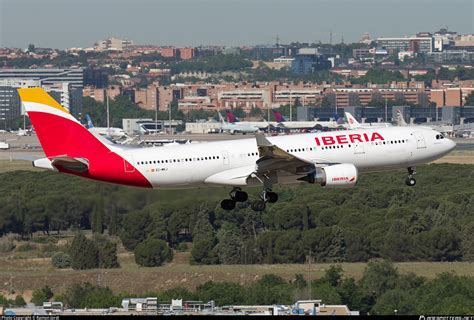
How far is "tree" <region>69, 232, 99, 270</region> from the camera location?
14000 centimetres

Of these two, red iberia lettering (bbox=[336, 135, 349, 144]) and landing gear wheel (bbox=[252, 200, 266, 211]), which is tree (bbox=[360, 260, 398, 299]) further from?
landing gear wheel (bbox=[252, 200, 266, 211])

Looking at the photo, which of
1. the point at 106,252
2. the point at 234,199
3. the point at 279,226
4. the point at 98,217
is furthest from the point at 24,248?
the point at 234,199

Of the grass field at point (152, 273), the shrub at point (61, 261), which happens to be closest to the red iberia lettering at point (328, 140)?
the grass field at point (152, 273)

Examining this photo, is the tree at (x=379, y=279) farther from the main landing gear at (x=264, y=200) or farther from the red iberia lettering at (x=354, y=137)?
the main landing gear at (x=264, y=200)

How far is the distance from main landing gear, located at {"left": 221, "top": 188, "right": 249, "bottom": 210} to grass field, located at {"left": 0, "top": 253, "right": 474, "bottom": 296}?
139 ft

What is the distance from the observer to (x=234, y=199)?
3745 inches

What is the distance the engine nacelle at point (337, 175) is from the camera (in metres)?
92.9

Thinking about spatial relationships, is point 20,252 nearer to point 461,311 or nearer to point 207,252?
point 207,252

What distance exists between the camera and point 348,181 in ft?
306

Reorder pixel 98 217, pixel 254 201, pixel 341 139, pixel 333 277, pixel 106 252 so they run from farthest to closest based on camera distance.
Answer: pixel 106 252 < pixel 333 277 < pixel 98 217 < pixel 341 139 < pixel 254 201

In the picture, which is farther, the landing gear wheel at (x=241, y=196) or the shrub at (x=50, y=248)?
the shrub at (x=50, y=248)

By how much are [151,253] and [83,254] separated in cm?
634

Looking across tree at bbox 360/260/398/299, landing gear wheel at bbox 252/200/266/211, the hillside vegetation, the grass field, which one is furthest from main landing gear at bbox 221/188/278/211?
the grass field

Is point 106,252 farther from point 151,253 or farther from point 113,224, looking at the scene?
point 113,224
